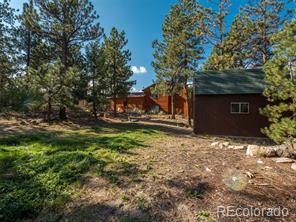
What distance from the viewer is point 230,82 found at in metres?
13.3

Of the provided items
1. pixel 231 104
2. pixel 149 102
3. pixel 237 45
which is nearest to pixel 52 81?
pixel 231 104

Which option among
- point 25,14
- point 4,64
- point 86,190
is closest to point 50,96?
point 4,64

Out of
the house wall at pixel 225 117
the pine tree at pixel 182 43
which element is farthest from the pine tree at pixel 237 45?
the house wall at pixel 225 117

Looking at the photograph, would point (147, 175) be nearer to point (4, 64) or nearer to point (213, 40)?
point (4, 64)

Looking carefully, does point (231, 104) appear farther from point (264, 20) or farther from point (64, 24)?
point (64, 24)

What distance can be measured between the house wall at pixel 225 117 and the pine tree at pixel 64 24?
9.24m

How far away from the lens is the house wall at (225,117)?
12.2 m

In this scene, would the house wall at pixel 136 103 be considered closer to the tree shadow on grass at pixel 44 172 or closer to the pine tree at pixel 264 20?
the pine tree at pixel 264 20

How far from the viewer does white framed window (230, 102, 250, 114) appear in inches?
489

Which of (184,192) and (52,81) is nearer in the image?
(184,192)

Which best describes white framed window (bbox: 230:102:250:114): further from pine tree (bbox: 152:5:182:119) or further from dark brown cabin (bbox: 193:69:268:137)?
pine tree (bbox: 152:5:182:119)

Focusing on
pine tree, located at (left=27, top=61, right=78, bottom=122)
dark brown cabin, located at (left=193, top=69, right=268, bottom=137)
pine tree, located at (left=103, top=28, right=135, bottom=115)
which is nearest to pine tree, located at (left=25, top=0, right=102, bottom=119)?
pine tree, located at (left=27, top=61, right=78, bottom=122)

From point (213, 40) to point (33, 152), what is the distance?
17592 millimetres

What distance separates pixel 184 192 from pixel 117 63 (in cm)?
2137
